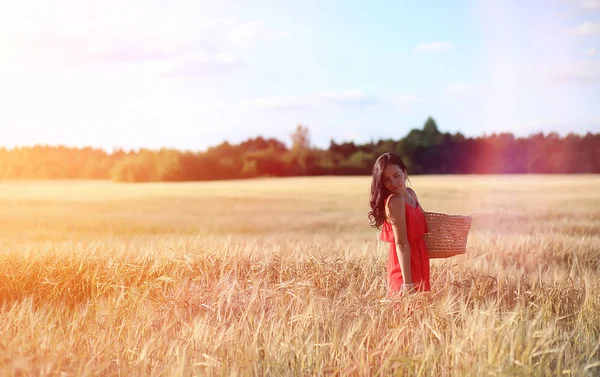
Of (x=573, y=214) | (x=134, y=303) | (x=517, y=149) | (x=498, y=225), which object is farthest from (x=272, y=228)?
(x=517, y=149)

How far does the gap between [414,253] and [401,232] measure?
0.30 meters

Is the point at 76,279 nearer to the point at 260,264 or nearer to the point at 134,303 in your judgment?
the point at 134,303

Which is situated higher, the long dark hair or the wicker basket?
the long dark hair

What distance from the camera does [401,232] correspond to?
482cm

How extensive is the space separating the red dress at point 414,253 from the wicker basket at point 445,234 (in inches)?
2.0

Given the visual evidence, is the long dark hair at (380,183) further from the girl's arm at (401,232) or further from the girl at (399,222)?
the girl's arm at (401,232)

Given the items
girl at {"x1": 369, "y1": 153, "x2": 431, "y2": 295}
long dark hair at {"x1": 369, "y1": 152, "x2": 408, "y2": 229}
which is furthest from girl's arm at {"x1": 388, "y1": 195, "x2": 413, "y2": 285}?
long dark hair at {"x1": 369, "y1": 152, "x2": 408, "y2": 229}

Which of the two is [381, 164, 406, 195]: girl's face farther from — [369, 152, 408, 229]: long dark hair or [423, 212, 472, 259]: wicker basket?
[423, 212, 472, 259]: wicker basket

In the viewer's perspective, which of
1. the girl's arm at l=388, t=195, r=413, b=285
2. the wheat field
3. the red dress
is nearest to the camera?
the wheat field

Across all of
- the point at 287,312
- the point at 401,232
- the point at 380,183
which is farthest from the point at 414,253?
the point at 287,312

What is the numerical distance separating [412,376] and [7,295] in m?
4.38

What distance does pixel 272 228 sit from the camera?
53.1 ft

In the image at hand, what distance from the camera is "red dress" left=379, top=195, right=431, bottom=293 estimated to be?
492cm

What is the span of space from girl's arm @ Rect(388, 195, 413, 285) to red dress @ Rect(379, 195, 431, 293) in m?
0.10
